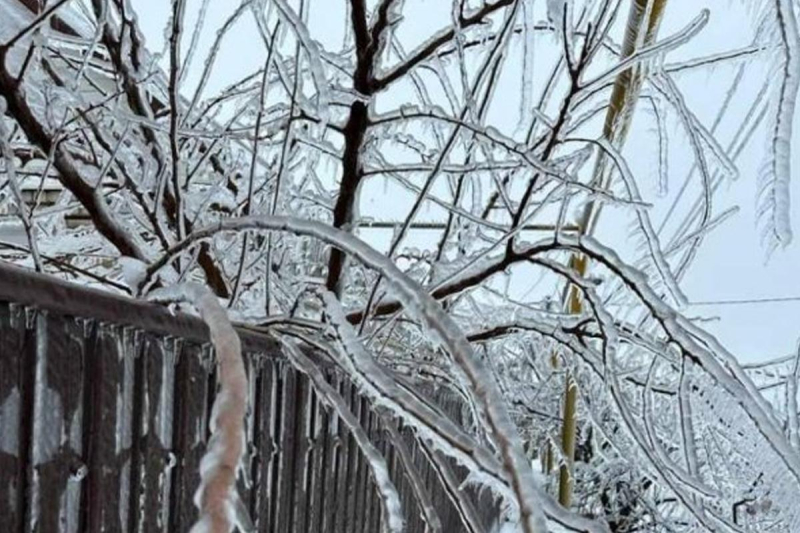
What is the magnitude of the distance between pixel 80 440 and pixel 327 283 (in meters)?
1.01

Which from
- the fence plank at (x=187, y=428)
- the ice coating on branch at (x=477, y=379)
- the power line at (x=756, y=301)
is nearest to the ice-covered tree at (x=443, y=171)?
the ice coating on branch at (x=477, y=379)

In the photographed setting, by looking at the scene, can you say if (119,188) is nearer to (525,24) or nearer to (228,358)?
(525,24)

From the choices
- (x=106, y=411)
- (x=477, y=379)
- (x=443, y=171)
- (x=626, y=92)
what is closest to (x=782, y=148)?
(x=477, y=379)

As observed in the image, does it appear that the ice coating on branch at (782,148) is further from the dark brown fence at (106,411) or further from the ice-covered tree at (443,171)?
the dark brown fence at (106,411)

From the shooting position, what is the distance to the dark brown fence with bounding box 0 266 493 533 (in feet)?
2.23

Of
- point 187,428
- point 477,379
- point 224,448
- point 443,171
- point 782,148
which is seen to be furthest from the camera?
point 443,171

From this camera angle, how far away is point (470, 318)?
2658 mm

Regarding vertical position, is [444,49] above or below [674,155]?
above

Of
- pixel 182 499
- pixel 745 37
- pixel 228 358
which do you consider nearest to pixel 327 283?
pixel 182 499

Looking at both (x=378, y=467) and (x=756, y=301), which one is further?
(x=756, y=301)

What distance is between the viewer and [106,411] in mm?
819

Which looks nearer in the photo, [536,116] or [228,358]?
[228,358]

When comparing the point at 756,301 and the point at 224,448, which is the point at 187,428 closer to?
the point at 224,448

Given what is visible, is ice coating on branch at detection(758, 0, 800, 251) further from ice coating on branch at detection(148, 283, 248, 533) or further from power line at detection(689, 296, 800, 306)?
power line at detection(689, 296, 800, 306)
